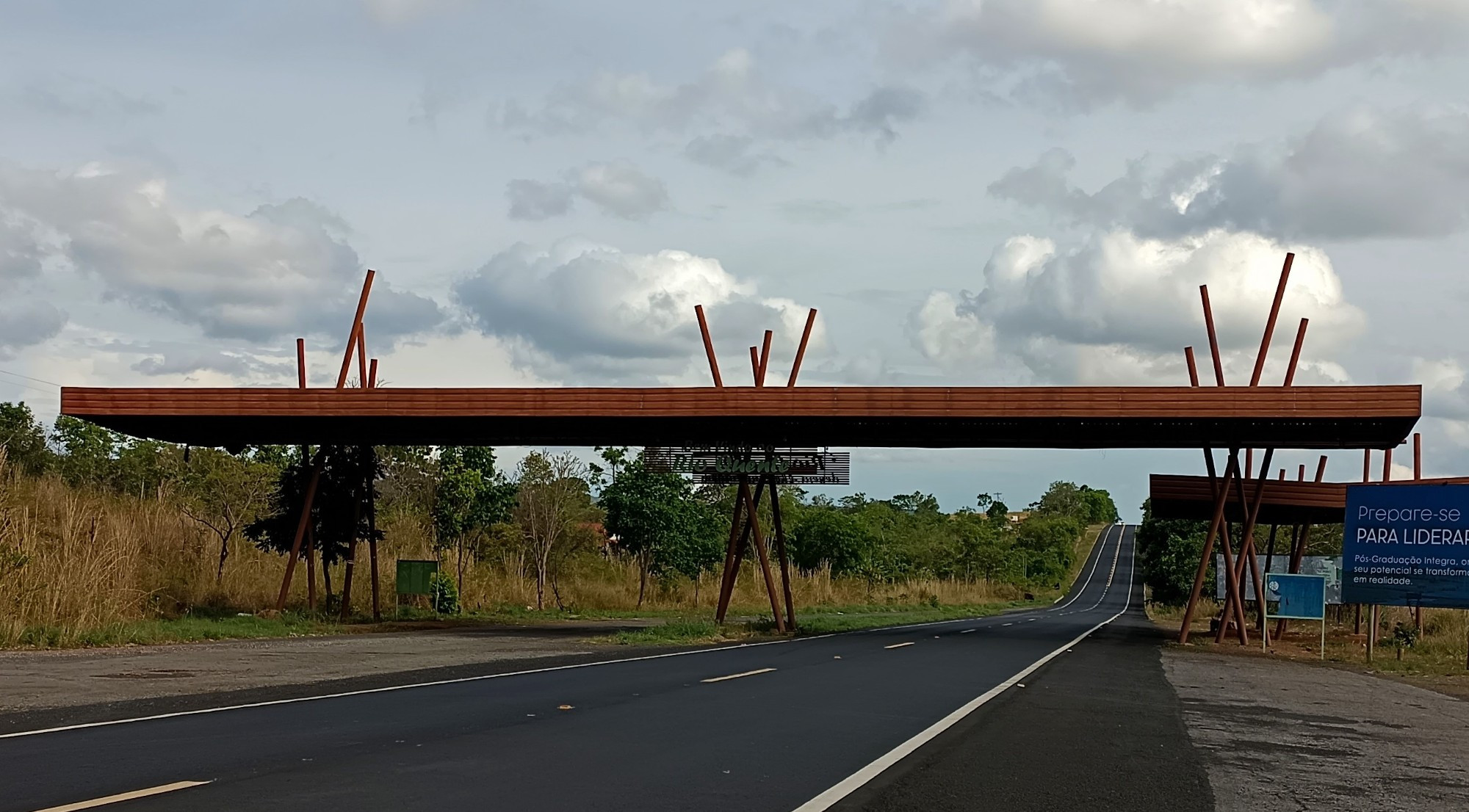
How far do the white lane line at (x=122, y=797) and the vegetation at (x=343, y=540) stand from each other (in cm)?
1578

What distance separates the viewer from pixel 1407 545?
97.7 ft

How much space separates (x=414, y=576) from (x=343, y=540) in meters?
3.11

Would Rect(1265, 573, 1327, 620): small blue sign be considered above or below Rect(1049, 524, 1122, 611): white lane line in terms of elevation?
above

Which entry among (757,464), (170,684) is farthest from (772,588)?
(170,684)

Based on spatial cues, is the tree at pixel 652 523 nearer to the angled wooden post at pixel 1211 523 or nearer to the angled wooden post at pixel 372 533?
the angled wooden post at pixel 372 533

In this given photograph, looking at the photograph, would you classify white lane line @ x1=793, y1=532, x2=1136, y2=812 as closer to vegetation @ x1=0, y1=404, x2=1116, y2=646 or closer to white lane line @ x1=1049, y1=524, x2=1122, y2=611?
vegetation @ x1=0, y1=404, x2=1116, y2=646

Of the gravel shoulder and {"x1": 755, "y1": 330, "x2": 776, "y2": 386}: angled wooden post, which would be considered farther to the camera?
{"x1": 755, "y1": 330, "x2": 776, "y2": 386}: angled wooden post

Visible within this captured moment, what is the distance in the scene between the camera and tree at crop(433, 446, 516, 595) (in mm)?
48344

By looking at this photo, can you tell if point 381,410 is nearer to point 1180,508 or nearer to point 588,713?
point 588,713

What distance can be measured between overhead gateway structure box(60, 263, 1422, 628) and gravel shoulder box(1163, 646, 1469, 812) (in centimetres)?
770

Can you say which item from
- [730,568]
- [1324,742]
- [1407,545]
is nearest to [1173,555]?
[730,568]

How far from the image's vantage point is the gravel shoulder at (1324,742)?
1018 centimetres

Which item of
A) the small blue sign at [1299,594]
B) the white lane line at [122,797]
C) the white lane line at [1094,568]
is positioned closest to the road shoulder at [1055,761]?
the white lane line at [122,797]

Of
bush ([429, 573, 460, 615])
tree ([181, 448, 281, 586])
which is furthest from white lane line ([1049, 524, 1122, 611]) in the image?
tree ([181, 448, 281, 586])
